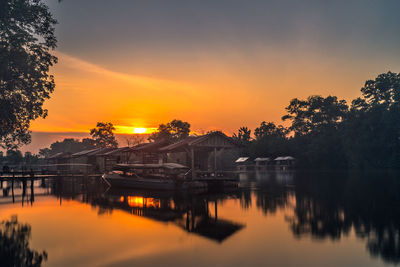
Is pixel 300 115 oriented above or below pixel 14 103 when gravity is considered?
above

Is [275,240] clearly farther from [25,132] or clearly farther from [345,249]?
[25,132]

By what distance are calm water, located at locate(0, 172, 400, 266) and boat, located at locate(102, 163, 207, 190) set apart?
7.61 metres

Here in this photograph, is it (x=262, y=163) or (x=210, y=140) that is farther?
(x=262, y=163)

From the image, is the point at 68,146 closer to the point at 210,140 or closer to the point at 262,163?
the point at 262,163

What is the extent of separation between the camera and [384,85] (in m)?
87.6

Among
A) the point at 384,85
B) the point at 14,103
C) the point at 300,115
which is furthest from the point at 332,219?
the point at 300,115

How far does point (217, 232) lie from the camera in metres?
15.4

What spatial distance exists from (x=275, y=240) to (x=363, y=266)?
163 inches

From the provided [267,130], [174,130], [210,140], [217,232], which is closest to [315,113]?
[267,130]

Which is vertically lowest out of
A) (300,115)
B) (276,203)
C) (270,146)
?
(276,203)

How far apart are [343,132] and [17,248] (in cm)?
9052

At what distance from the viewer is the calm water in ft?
37.8

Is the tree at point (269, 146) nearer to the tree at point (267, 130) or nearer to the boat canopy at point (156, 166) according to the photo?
the tree at point (267, 130)

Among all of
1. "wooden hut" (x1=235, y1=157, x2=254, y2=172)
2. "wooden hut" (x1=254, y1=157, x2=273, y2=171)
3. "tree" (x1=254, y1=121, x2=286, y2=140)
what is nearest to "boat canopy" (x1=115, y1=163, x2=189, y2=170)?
"wooden hut" (x1=254, y1=157, x2=273, y2=171)
